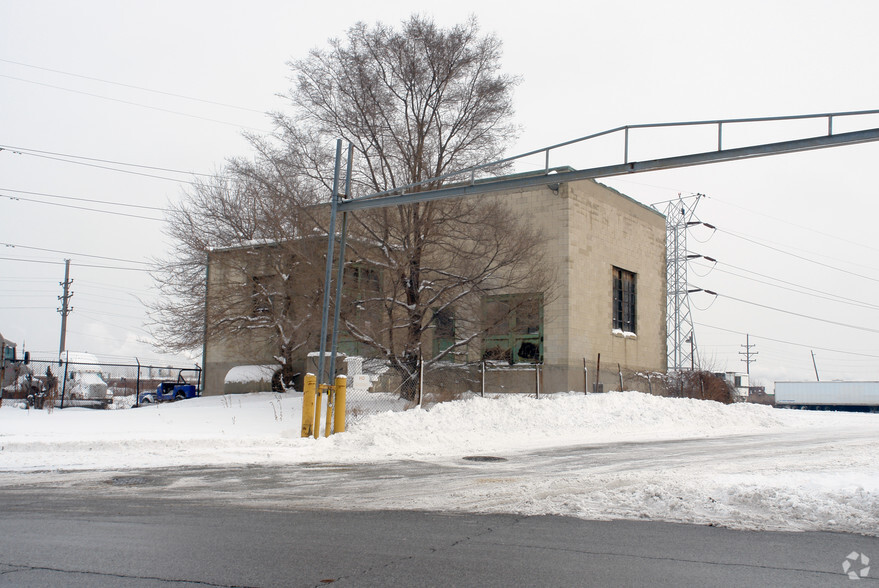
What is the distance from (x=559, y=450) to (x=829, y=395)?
2467 inches

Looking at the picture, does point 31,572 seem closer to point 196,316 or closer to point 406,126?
point 406,126

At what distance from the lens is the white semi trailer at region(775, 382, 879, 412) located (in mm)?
66312

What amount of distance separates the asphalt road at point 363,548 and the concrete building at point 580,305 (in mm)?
14862

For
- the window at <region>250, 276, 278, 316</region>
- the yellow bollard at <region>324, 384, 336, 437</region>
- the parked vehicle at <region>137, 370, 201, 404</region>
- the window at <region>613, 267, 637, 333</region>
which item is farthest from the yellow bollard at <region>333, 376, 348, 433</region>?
the parked vehicle at <region>137, 370, 201, 404</region>

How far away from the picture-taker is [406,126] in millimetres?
23391

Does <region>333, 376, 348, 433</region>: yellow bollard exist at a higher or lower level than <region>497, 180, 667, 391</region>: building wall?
lower

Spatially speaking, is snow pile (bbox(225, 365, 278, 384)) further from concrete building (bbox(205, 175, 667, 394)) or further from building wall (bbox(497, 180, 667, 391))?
building wall (bbox(497, 180, 667, 391))

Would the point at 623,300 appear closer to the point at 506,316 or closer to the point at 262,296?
the point at 506,316

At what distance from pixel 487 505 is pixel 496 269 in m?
13.7

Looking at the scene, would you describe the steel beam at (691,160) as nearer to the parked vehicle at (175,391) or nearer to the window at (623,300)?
the window at (623,300)

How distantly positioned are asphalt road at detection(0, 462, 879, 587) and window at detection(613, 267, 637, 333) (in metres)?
24.3

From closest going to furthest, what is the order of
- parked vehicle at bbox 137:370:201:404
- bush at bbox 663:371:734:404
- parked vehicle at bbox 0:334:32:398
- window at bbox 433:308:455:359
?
window at bbox 433:308:455:359 < parked vehicle at bbox 0:334:32:398 < bush at bbox 663:371:734:404 < parked vehicle at bbox 137:370:201:404

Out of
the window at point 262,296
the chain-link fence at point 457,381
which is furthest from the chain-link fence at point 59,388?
the chain-link fence at point 457,381

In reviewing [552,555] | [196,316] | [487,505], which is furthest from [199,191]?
[552,555]
